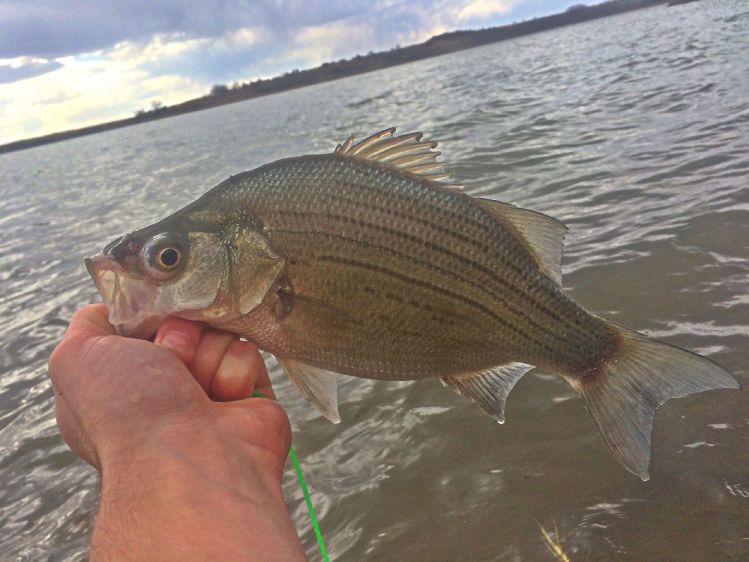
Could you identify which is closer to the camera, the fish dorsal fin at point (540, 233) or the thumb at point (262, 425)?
the thumb at point (262, 425)

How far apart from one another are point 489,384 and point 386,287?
712 millimetres

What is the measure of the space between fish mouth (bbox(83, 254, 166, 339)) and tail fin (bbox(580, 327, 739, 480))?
2.02 meters

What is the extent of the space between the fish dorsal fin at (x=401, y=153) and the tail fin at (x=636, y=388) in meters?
1.10

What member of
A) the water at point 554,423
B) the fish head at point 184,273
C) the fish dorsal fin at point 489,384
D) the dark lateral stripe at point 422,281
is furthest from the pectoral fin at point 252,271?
the water at point 554,423

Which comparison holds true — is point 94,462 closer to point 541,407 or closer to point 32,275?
point 541,407

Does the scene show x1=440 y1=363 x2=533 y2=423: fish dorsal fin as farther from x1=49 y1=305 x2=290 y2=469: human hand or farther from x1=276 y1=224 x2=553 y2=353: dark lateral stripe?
x1=49 y1=305 x2=290 y2=469: human hand

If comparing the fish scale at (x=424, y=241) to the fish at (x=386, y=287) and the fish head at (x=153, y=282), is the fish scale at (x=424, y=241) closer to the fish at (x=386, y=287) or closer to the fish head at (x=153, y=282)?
the fish at (x=386, y=287)

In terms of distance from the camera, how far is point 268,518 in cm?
178

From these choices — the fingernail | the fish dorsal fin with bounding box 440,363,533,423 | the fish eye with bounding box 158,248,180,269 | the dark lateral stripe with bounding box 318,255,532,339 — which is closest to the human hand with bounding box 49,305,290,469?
the fingernail

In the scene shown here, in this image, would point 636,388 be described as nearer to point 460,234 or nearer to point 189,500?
point 460,234

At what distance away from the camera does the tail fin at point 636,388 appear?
233cm

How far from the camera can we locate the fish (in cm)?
232

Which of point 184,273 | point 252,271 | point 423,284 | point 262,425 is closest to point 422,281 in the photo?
point 423,284

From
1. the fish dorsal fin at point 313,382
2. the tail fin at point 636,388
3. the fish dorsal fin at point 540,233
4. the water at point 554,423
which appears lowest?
the water at point 554,423
